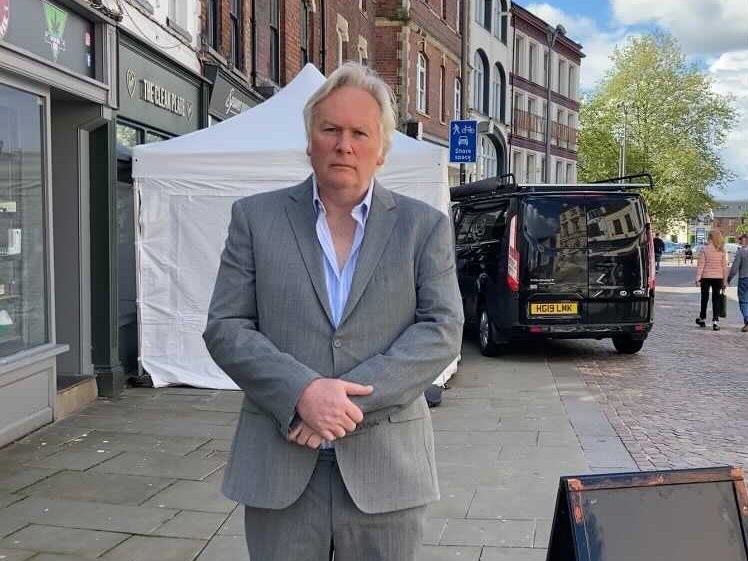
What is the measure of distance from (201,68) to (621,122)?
43.3m

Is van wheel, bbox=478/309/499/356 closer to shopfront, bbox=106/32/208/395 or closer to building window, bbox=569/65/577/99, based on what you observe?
shopfront, bbox=106/32/208/395

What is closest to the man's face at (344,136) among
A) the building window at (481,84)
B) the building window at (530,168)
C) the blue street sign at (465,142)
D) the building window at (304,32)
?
the blue street sign at (465,142)

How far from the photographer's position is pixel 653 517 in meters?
2.35

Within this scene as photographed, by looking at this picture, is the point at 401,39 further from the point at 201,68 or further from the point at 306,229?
the point at 306,229

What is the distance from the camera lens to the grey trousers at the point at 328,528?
2062 mm

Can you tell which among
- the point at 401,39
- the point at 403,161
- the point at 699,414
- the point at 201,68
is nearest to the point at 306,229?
the point at 403,161

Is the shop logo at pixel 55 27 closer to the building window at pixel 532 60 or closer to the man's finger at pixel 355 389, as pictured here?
the man's finger at pixel 355 389

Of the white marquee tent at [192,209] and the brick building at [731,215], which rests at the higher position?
the brick building at [731,215]

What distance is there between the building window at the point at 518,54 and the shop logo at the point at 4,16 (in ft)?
129

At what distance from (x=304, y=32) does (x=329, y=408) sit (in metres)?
15.6

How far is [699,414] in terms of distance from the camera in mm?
7215

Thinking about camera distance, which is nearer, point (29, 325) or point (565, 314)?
point (29, 325)

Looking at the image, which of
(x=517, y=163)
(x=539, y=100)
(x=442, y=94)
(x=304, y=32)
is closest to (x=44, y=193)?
(x=304, y=32)

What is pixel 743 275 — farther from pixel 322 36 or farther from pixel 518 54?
pixel 518 54
